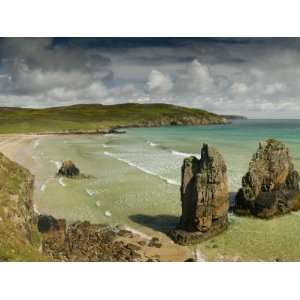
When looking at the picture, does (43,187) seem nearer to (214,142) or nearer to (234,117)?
(234,117)

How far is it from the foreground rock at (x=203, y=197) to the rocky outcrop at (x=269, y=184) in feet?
3.47

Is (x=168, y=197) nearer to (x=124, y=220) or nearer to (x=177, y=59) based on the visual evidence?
(x=124, y=220)

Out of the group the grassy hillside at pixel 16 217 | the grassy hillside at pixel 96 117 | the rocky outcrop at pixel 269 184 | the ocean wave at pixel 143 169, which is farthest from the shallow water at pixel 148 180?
the grassy hillside at pixel 16 217

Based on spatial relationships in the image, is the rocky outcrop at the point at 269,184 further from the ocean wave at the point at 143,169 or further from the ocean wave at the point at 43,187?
the ocean wave at the point at 43,187

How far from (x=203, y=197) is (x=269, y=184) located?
80.6 inches

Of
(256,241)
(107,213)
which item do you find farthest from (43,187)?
(256,241)

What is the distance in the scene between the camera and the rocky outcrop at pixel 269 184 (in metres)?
8.57

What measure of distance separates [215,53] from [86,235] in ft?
14.4

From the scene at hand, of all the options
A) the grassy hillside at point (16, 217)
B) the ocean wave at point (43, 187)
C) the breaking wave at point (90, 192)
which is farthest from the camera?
the breaking wave at point (90, 192)

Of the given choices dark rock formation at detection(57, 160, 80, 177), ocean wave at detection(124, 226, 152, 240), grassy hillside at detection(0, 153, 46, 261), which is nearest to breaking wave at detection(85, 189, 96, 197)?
dark rock formation at detection(57, 160, 80, 177)

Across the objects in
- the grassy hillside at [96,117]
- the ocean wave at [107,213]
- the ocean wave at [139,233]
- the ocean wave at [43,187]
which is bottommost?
the ocean wave at [139,233]

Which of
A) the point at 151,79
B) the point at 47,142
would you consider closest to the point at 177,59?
the point at 151,79

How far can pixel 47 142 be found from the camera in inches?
430

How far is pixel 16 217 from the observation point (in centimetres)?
674
